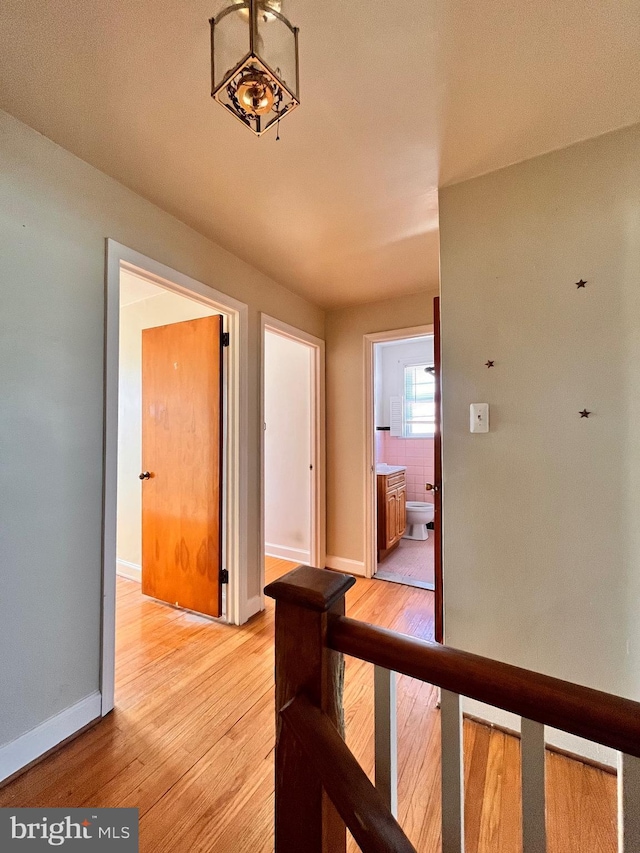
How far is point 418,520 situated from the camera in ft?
13.7

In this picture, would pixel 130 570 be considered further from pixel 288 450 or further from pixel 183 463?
pixel 288 450

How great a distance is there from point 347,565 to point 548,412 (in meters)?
2.30

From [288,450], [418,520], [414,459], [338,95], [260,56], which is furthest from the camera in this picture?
[414,459]

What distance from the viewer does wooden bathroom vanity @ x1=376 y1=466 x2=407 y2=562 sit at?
11.1 ft

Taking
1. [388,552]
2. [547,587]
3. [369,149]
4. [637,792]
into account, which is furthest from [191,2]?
[388,552]

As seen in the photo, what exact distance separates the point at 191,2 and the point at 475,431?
65.3 inches

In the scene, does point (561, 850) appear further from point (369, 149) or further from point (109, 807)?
point (369, 149)

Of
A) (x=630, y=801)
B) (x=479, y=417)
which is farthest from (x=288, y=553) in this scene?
(x=630, y=801)

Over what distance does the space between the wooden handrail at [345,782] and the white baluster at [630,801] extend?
0.30 metres

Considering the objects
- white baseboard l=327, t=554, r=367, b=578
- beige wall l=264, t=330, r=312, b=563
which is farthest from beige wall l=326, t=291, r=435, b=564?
beige wall l=264, t=330, r=312, b=563

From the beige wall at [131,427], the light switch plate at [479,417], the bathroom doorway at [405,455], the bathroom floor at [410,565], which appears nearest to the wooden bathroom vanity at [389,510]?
the bathroom doorway at [405,455]

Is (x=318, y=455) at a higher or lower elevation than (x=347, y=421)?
lower

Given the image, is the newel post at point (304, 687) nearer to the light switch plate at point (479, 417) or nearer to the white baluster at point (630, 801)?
the white baluster at point (630, 801)

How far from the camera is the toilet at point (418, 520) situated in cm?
417
